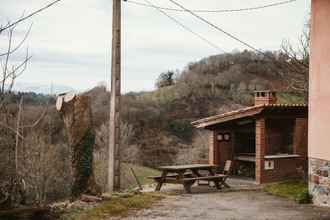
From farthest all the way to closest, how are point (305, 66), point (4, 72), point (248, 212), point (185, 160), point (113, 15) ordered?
point (185, 160), point (305, 66), point (113, 15), point (248, 212), point (4, 72)

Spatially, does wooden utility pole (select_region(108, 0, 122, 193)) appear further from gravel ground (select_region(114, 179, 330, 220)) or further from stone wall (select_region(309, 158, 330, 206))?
stone wall (select_region(309, 158, 330, 206))

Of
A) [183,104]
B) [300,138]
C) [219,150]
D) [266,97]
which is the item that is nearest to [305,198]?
[300,138]

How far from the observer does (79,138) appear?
10602 millimetres

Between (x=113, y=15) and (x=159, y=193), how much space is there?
→ 4769 mm

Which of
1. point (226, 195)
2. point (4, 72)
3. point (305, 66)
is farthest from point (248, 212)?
point (305, 66)

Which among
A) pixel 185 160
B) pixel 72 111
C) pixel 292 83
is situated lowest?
pixel 185 160

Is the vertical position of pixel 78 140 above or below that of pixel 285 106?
below

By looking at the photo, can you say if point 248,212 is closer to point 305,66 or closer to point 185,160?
point 305,66

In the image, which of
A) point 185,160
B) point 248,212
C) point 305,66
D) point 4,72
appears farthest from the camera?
point 185,160

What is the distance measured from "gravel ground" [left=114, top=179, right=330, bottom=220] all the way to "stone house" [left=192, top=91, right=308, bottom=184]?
2.12 m

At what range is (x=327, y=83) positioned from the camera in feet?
31.6

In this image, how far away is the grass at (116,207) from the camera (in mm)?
8812

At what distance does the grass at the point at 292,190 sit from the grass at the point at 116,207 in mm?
3183

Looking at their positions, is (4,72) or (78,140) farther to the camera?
(78,140)
